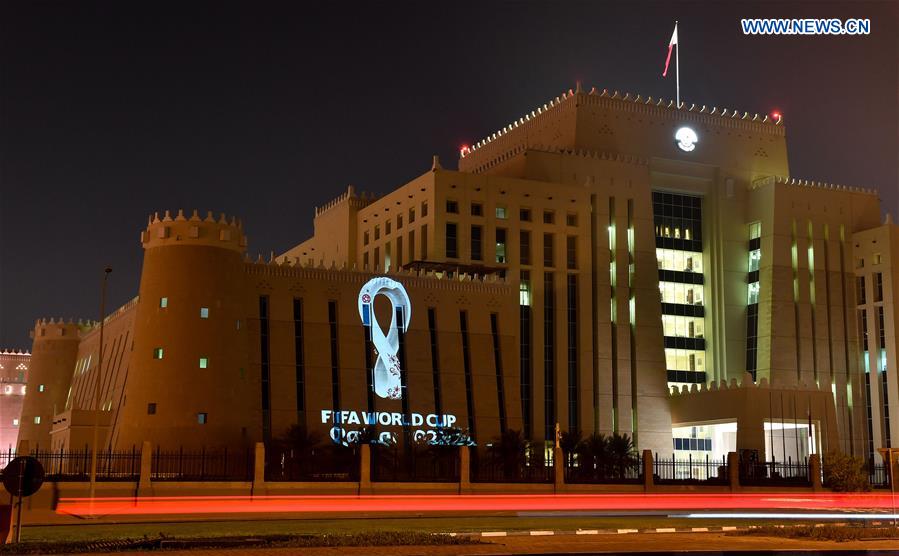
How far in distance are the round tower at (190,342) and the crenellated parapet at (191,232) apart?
0.19 ft

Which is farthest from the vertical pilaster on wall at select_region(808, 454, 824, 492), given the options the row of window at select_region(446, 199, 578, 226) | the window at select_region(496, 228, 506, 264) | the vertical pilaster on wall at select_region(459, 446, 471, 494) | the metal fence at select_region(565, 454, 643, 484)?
the row of window at select_region(446, 199, 578, 226)

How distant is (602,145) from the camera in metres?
94.9

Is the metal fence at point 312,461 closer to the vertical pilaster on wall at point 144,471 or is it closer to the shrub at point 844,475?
the vertical pilaster on wall at point 144,471

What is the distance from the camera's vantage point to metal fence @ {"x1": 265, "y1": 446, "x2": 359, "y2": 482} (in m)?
66.9

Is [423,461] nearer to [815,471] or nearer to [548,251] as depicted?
[548,251]

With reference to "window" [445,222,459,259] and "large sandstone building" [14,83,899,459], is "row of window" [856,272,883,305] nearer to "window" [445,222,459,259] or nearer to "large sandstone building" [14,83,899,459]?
"large sandstone building" [14,83,899,459]

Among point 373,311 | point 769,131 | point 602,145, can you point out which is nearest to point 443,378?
point 373,311

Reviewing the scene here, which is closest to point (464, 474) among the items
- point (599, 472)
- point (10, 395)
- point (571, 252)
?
point (599, 472)

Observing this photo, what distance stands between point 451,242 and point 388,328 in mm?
10865

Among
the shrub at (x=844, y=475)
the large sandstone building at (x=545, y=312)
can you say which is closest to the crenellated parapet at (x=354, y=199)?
the large sandstone building at (x=545, y=312)

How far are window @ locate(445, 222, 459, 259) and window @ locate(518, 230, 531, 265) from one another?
497cm

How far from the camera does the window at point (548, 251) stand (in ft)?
291

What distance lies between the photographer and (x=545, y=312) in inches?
3445

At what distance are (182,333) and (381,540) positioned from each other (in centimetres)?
4042
